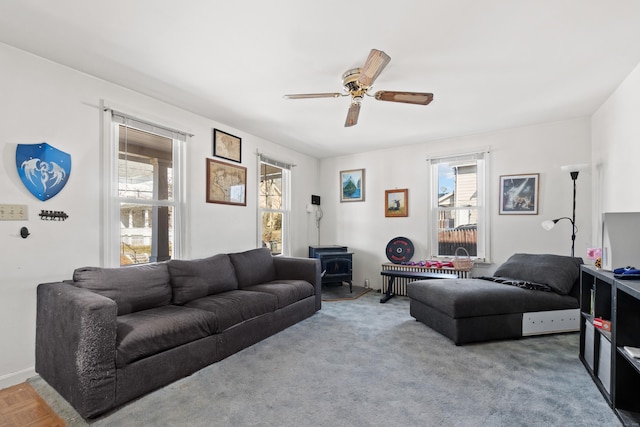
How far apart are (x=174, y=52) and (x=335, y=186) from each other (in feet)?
12.5

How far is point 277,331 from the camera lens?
3.13 m

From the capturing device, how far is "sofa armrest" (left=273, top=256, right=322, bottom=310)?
385 cm

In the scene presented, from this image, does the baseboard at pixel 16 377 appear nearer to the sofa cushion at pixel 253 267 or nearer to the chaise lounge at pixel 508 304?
the sofa cushion at pixel 253 267

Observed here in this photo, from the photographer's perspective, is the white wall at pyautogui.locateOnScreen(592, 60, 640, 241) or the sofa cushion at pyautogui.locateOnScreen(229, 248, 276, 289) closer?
the white wall at pyautogui.locateOnScreen(592, 60, 640, 241)

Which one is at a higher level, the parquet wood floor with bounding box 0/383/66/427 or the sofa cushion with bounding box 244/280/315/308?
the sofa cushion with bounding box 244/280/315/308

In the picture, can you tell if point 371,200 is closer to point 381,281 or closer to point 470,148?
point 381,281

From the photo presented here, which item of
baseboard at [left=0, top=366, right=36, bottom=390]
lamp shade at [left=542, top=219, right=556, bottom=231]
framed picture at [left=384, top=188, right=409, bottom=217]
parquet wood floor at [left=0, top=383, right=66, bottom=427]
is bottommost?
parquet wood floor at [left=0, top=383, right=66, bottom=427]

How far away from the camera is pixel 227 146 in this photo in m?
3.95

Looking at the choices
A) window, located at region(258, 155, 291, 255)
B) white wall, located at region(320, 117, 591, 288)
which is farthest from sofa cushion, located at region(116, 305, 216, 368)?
white wall, located at region(320, 117, 591, 288)

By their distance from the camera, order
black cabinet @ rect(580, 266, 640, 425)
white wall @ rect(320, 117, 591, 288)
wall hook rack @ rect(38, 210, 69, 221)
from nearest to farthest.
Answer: black cabinet @ rect(580, 266, 640, 425) → wall hook rack @ rect(38, 210, 69, 221) → white wall @ rect(320, 117, 591, 288)

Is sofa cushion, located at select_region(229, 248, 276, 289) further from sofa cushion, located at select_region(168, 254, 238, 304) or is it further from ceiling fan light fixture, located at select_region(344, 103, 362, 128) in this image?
ceiling fan light fixture, located at select_region(344, 103, 362, 128)

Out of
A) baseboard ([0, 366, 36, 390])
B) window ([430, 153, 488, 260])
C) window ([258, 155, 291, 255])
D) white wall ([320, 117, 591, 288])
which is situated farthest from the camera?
window ([258, 155, 291, 255])

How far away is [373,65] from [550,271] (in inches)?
112

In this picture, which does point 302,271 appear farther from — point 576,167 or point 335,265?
point 576,167
